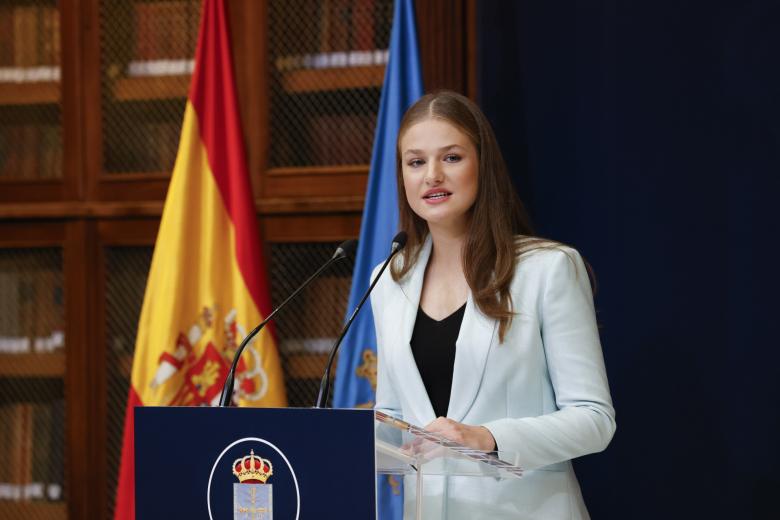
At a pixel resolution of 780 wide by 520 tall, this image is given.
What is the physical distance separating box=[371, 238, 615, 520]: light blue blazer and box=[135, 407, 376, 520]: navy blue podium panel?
56 cm

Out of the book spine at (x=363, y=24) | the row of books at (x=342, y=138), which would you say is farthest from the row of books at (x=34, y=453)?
the book spine at (x=363, y=24)

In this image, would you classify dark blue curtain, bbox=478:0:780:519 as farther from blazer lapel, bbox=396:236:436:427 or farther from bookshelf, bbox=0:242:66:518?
bookshelf, bbox=0:242:66:518

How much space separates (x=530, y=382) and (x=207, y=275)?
1.43 m

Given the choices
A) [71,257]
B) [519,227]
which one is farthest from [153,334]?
[519,227]

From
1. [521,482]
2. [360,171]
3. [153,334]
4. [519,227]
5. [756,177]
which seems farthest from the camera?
[360,171]

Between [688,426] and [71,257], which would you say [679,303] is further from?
[71,257]

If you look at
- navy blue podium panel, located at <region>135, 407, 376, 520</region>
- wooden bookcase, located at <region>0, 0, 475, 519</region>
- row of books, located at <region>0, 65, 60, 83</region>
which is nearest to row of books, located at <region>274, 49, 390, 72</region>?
wooden bookcase, located at <region>0, 0, 475, 519</region>

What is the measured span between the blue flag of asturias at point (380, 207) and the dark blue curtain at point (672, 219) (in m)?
0.39

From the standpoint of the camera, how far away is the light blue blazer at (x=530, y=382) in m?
1.77

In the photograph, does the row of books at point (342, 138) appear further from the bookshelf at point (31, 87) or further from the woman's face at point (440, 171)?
the woman's face at point (440, 171)

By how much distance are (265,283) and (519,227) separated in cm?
118

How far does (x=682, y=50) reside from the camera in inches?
101

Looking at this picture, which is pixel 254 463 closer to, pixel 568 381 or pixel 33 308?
pixel 568 381

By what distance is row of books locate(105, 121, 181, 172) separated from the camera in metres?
3.25
